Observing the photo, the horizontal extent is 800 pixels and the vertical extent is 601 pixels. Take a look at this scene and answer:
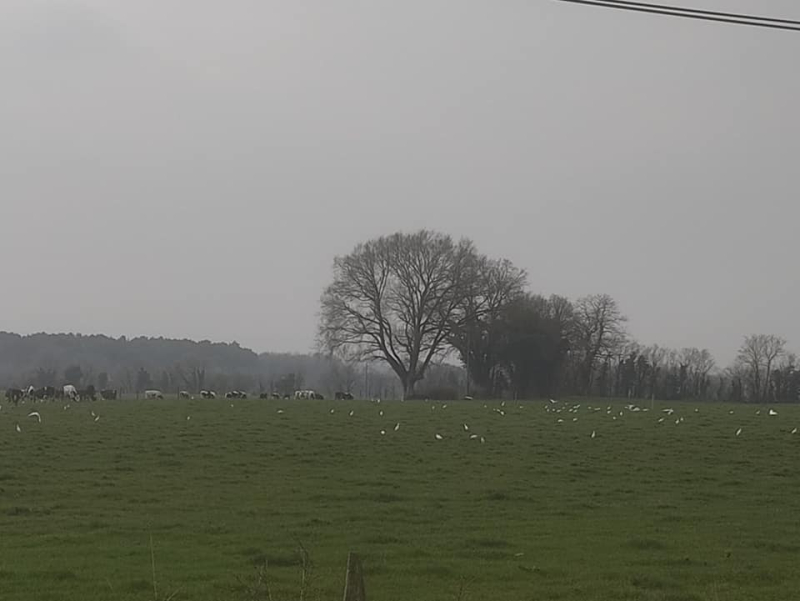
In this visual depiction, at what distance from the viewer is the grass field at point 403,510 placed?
10.5m

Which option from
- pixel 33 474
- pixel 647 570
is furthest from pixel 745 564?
pixel 33 474

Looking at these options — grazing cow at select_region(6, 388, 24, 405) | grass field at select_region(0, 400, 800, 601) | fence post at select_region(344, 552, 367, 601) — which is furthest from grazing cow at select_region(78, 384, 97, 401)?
fence post at select_region(344, 552, 367, 601)

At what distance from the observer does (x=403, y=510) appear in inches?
618

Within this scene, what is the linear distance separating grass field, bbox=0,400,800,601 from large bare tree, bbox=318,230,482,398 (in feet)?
128

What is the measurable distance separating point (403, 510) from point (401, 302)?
5579 centimetres

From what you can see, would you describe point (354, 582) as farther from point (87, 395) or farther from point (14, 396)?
point (87, 395)

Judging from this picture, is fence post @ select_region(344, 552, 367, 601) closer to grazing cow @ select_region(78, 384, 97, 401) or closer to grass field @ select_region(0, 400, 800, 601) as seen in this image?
grass field @ select_region(0, 400, 800, 601)

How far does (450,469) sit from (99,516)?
871 cm

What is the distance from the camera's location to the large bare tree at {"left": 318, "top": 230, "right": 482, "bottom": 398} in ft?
231

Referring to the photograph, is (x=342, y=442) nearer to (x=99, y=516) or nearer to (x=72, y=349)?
(x=99, y=516)

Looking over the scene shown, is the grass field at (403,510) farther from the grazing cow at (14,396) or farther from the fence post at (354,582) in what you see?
the grazing cow at (14,396)

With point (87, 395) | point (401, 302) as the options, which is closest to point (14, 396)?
point (87, 395)

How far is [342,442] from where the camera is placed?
86.8ft

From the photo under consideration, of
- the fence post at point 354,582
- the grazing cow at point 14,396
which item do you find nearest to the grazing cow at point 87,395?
the grazing cow at point 14,396
